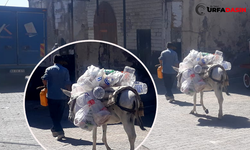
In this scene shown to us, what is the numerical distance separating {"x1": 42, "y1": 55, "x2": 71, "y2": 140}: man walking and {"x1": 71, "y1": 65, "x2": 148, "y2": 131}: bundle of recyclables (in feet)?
0.27

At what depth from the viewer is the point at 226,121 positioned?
7734mm

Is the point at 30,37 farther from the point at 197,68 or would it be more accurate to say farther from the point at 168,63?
the point at 197,68

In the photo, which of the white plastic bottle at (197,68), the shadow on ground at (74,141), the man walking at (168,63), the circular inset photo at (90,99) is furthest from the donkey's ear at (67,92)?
the man walking at (168,63)

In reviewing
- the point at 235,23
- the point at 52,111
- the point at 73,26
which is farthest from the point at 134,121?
the point at 73,26

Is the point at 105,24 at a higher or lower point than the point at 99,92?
higher

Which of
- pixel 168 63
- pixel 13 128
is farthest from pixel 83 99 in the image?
pixel 168 63

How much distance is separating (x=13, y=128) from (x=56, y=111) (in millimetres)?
5916

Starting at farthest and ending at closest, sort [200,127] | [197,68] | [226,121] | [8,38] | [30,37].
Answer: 1. [30,37]
2. [8,38]
3. [226,121]
4. [200,127]
5. [197,68]

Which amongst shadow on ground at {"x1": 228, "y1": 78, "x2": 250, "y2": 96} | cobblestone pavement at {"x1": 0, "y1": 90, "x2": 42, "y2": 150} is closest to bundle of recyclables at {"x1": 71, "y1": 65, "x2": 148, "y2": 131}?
cobblestone pavement at {"x1": 0, "y1": 90, "x2": 42, "y2": 150}

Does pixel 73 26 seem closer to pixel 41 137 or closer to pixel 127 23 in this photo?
pixel 127 23

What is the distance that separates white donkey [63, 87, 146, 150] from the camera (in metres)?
2.01

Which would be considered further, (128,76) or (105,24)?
(105,24)

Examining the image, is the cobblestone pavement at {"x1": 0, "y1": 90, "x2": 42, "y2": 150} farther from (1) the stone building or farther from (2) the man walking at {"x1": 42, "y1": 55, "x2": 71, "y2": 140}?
(1) the stone building

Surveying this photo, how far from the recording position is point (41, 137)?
6.50ft
